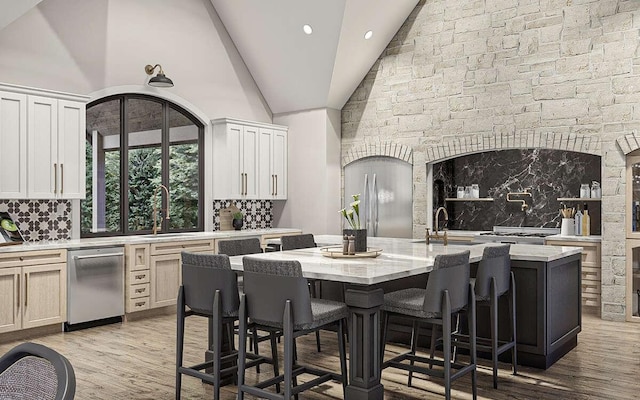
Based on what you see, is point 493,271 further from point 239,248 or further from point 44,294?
point 44,294

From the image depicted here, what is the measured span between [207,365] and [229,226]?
4.75 metres

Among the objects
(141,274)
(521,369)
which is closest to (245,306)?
(521,369)

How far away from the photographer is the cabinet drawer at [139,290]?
22.4 feet

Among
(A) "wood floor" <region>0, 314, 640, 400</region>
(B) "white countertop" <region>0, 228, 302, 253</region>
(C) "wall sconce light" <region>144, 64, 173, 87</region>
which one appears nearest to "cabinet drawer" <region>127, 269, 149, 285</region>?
(B) "white countertop" <region>0, 228, 302, 253</region>

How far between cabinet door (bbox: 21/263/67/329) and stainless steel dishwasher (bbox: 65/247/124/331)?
7cm

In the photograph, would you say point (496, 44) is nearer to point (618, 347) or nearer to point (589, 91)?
point (589, 91)

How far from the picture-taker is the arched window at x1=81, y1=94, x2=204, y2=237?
7.41 metres

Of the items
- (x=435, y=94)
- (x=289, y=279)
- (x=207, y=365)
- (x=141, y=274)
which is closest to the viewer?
(x=289, y=279)

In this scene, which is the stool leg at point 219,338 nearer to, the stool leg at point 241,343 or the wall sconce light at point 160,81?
the stool leg at point 241,343

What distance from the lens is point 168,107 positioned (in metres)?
8.23

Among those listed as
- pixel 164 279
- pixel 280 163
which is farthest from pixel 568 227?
pixel 164 279

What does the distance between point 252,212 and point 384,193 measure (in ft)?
6.76

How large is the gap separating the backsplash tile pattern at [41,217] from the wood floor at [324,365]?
1.18m

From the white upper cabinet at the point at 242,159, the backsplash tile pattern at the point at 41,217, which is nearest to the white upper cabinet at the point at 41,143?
the backsplash tile pattern at the point at 41,217
